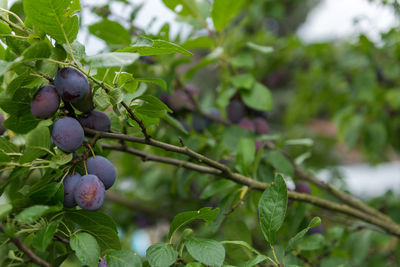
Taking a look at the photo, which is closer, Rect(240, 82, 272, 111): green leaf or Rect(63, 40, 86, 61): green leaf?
Rect(63, 40, 86, 61): green leaf

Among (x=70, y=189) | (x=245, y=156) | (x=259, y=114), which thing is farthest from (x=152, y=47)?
(x=259, y=114)

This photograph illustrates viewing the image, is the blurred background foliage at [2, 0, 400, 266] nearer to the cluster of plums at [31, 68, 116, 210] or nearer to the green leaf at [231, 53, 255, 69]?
the green leaf at [231, 53, 255, 69]

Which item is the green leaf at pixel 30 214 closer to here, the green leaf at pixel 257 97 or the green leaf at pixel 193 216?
the green leaf at pixel 193 216

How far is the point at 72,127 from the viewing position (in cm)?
40

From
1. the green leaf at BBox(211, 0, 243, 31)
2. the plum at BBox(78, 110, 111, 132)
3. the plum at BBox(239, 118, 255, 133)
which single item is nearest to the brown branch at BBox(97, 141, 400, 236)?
the plum at BBox(78, 110, 111, 132)

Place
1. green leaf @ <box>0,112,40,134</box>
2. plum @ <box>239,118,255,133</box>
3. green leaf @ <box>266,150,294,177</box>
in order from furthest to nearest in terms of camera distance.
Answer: plum @ <box>239,118,255,133</box>, green leaf @ <box>266,150,294,177</box>, green leaf @ <box>0,112,40,134</box>

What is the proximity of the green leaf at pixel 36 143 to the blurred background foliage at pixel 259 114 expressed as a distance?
0.12 metres

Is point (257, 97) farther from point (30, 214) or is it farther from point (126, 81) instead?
point (30, 214)

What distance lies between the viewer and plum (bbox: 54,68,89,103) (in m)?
0.38

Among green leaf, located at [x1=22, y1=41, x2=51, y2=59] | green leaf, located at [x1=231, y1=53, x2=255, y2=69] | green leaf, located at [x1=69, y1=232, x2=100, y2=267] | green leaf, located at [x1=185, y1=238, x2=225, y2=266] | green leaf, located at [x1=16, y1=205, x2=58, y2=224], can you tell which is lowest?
green leaf, located at [x1=69, y1=232, x2=100, y2=267]

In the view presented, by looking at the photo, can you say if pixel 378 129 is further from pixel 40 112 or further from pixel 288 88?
pixel 40 112

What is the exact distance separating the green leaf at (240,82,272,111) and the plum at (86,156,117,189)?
40cm

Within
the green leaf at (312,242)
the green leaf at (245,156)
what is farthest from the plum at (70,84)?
the green leaf at (312,242)

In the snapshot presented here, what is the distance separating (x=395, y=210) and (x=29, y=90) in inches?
39.5
